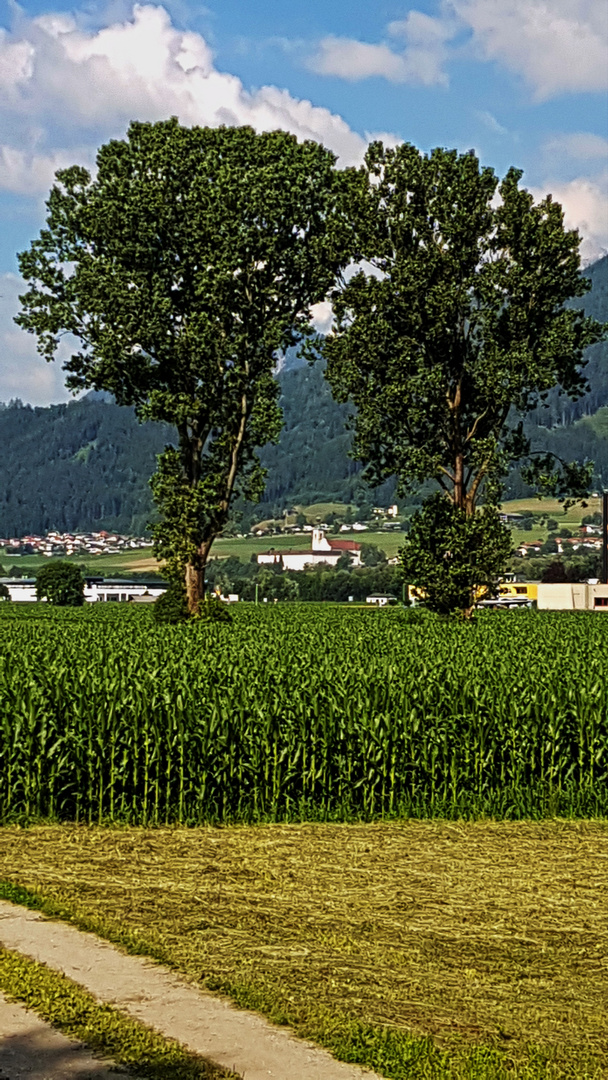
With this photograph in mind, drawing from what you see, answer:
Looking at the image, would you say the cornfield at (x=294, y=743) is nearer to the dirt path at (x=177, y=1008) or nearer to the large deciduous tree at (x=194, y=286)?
the dirt path at (x=177, y=1008)

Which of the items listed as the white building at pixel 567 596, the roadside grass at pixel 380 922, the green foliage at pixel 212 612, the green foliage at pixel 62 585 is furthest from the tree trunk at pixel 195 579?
the white building at pixel 567 596

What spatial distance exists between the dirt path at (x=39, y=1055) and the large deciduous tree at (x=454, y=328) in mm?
50161

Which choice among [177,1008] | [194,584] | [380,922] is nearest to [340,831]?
[380,922]

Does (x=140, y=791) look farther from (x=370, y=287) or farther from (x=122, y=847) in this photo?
(x=370, y=287)

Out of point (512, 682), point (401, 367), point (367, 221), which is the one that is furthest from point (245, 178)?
point (512, 682)

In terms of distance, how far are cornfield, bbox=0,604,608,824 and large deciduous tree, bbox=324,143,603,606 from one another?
129 ft

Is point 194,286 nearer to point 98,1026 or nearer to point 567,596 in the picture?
point 98,1026

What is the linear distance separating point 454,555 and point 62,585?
53.6 m

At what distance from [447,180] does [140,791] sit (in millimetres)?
47139

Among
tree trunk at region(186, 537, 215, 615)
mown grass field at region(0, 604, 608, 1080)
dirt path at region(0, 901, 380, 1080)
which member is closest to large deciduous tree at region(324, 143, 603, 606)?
tree trunk at region(186, 537, 215, 615)

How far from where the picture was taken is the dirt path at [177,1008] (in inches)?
292

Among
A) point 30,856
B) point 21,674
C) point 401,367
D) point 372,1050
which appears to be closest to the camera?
point 372,1050

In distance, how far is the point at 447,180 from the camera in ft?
195

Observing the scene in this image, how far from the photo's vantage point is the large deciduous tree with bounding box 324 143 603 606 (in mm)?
57656
